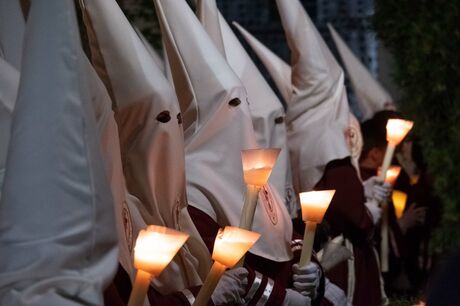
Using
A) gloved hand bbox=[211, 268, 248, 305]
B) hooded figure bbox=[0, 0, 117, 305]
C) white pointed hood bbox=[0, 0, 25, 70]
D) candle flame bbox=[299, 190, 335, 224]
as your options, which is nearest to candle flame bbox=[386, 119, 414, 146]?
candle flame bbox=[299, 190, 335, 224]

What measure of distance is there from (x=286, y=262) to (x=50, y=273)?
2062mm

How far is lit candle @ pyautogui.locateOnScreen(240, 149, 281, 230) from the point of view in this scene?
3086 mm

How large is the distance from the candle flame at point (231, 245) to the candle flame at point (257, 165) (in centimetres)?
34

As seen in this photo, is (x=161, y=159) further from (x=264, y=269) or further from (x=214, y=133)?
(x=264, y=269)

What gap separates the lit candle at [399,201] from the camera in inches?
305

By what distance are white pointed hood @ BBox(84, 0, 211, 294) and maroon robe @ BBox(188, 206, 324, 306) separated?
0.32m

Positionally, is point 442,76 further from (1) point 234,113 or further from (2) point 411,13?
(1) point 234,113

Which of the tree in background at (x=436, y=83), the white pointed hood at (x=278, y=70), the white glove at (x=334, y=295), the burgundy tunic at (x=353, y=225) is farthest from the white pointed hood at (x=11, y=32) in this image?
the tree in background at (x=436, y=83)

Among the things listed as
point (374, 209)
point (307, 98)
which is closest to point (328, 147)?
point (307, 98)

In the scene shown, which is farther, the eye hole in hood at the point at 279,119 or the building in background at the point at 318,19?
the building in background at the point at 318,19

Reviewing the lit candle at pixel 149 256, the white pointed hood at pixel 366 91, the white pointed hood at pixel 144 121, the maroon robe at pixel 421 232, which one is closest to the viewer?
the lit candle at pixel 149 256

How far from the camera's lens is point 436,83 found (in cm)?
748

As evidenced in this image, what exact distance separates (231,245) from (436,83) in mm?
5018

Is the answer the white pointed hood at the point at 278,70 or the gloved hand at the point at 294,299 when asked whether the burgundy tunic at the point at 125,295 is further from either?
the white pointed hood at the point at 278,70
